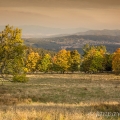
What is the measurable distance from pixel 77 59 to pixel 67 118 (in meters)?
82.0

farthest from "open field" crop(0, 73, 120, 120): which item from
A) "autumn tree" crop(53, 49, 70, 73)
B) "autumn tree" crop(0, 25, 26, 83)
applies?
"autumn tree" crop(53, 49, 70, 73)

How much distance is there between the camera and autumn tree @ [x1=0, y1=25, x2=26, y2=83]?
29.5 meters

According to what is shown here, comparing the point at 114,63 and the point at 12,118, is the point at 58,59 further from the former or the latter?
the point at 12,118

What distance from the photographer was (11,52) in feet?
98.8

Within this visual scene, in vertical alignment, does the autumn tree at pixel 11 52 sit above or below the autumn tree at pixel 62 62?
above

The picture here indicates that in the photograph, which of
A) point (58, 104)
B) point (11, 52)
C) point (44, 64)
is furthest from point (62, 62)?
point (58, 104)

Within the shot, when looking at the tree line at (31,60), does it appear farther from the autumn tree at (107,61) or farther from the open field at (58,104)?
the open field at (58,104)

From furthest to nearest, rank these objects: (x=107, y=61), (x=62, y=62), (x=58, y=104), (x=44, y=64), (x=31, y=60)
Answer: (x=44, y=64)
(x=31, y=60)
(x=107, y=61)
(x=62, y=62)
(x=58, y=104)

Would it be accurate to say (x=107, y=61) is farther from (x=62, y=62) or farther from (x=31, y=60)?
(x=31, y=60)

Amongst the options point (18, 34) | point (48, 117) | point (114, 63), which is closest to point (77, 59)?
point (114, 63)

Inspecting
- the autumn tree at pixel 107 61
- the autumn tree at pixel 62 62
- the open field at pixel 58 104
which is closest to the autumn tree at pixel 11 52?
the open field at pixel 58 104

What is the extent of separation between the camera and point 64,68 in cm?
8988

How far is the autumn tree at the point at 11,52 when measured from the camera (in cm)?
2954

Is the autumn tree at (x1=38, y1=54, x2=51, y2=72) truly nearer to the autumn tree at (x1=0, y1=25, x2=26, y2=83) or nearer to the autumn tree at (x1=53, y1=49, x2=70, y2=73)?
the autumn tree at (x1=53, y1=49, x2=70, y2=73)
